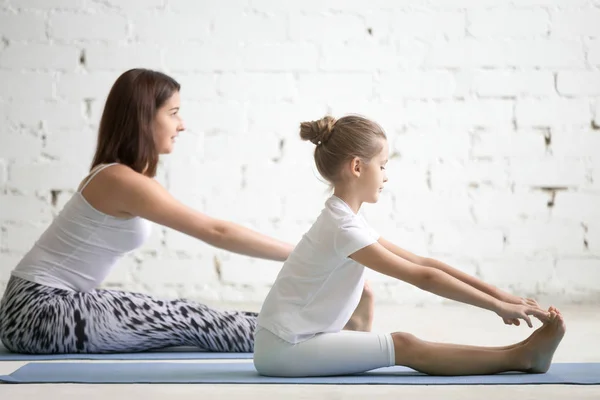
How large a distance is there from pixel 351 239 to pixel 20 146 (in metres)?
2.46

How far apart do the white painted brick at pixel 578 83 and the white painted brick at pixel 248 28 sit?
4.03 feet

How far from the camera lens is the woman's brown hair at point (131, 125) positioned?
2.53 m

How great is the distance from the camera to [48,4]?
403 cm

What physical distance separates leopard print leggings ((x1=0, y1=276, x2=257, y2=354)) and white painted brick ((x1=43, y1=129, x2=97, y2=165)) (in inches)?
59.2

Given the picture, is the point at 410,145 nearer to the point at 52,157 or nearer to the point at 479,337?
the point at 479,337

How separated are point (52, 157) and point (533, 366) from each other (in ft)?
8.49

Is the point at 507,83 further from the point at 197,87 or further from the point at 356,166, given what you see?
the point at 356,166

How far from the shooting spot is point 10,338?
2.52m

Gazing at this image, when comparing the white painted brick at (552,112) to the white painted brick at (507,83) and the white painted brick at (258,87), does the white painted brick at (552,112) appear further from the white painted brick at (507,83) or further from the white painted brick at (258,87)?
the white painted brick at (258,87)

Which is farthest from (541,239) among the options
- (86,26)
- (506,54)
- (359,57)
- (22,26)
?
(22,26)

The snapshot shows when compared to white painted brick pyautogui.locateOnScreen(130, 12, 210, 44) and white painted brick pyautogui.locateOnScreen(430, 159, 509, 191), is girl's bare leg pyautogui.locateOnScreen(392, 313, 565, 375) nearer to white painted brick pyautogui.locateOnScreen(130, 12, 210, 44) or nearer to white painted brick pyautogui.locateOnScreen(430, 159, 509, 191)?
white painted brick pyautogui.locateOnScreen(430, 159, 509, 191)

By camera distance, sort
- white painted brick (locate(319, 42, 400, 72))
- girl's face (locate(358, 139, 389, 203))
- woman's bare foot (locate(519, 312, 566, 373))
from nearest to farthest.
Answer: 1. woman's bare foot (locate(519, 312, 566, 373))
2. girl's face (locate(358, 139, 389, 203))
3. white painted brick (locate(319, 42, 400, 72))

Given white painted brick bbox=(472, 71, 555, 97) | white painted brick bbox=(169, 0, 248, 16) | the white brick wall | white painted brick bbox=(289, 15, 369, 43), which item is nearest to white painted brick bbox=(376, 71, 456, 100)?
the white brick wall

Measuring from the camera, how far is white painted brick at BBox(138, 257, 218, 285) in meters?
3.98
